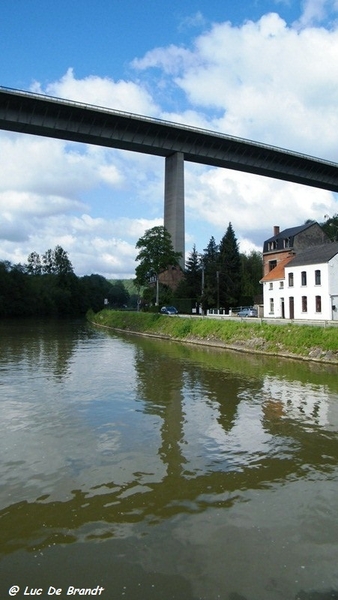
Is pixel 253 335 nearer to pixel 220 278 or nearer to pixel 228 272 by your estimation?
pixel 220 278

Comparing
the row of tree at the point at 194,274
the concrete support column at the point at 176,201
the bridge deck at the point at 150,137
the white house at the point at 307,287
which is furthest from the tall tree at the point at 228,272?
the white house at the point at 307,287

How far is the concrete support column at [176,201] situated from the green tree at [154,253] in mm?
3540

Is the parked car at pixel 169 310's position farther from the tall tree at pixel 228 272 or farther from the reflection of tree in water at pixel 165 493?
the reflection of tree in water at pixel 165 493

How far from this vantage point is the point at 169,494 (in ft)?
33.1

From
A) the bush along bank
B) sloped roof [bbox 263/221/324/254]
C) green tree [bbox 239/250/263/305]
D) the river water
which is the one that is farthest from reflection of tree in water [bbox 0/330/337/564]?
green tree [bbox 239/250/263/305]

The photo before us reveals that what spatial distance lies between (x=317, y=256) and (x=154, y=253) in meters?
33.4

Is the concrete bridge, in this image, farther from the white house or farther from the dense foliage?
the white house

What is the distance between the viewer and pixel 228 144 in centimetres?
Result: 7962

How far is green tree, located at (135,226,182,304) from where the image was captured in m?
74.6

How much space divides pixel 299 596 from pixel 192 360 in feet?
89.3

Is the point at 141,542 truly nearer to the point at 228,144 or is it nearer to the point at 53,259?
the point at 228,144

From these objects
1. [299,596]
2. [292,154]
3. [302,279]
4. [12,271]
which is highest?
[292,154]

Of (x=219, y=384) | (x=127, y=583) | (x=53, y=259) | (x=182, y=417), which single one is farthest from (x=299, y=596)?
(x=53, y=259)

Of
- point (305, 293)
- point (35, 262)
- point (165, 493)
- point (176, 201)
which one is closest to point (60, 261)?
point (35, 262)
